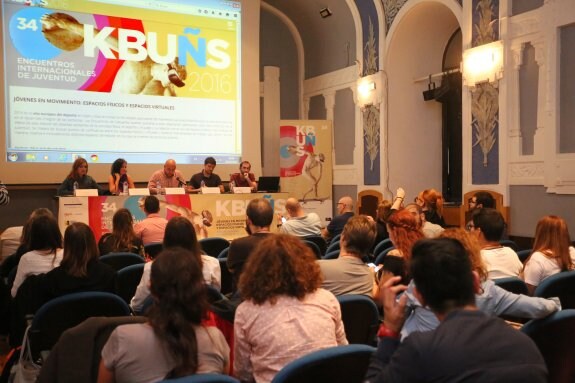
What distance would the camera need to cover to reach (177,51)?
8.09 metres

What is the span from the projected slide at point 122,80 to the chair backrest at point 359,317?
6.16m

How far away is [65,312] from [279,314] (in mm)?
1046

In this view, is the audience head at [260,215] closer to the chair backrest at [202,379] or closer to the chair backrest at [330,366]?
the chair backrest at [330,366]

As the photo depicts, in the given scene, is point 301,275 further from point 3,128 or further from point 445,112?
point 445,112

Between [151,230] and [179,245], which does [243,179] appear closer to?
[151,230]

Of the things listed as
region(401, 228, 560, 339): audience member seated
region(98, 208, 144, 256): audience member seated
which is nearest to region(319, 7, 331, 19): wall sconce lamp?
region(98, 208, 144, 256): audience member seated

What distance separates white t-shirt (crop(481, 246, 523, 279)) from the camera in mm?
2879

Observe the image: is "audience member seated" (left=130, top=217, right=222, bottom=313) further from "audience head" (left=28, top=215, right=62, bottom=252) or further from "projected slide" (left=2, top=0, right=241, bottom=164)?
"projected slide" (left=2, top=0, right=241, bottom=164)

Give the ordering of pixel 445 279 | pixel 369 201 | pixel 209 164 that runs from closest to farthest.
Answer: pixel 445 279, pixel 209 164, pixel 369 201

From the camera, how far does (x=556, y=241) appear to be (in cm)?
302

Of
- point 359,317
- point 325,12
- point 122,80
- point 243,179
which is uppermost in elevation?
point 325,12

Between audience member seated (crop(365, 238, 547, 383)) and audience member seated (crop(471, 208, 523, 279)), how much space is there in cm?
169

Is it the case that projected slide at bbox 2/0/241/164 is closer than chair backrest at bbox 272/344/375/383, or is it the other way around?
chair backrest at bbox 272/344/375/383

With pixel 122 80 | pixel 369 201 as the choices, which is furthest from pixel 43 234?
pixel 369 201
